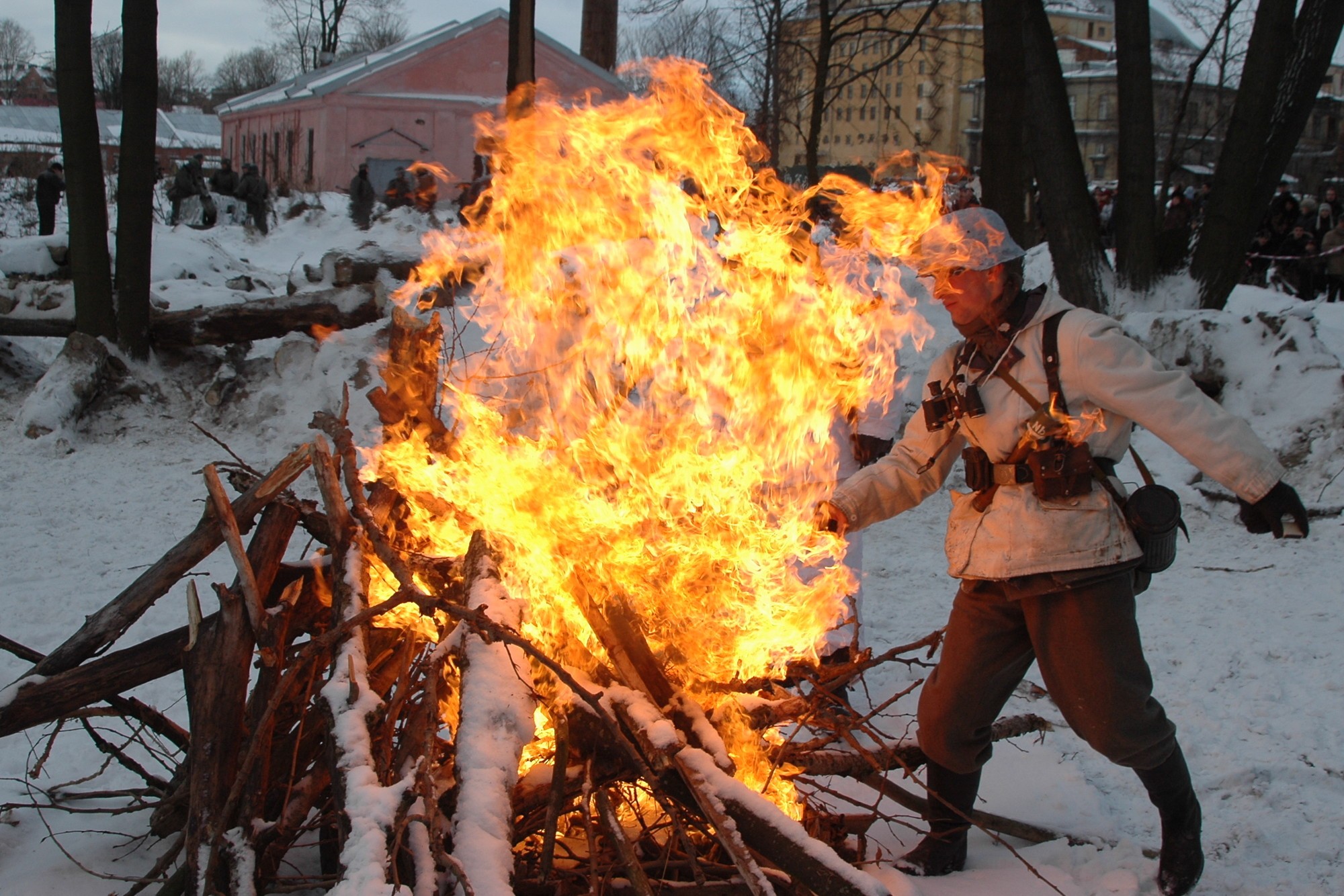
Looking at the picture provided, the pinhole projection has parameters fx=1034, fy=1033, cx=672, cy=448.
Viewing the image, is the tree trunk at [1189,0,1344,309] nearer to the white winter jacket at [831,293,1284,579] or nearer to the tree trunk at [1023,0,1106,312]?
the tree trunk at [1023,0,1106,312]

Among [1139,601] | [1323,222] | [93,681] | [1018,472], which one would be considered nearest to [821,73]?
[1323,222]

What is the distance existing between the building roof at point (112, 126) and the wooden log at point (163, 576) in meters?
43.6

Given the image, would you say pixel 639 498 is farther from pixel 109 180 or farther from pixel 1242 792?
pixel 109 180

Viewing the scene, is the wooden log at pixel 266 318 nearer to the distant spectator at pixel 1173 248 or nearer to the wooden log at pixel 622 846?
the distant spectator at pixel 1173 248

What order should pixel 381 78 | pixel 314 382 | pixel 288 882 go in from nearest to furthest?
pixel 288 882 < pixel 314 382 < pixel 381 78

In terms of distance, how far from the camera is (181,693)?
167 inches

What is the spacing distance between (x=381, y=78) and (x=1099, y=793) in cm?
3117

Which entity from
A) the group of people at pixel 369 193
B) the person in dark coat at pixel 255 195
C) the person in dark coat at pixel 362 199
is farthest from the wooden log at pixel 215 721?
the person in dark coat at pixel 255 195

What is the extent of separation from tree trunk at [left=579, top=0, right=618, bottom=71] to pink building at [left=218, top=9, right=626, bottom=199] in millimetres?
14280

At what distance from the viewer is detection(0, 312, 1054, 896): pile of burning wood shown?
2473 millimetres

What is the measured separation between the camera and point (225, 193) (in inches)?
844

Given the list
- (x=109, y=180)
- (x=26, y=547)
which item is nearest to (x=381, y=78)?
(x=109, y=180)

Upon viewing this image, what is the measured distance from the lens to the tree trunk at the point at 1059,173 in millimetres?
8867

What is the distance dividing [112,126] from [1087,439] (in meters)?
54.4
